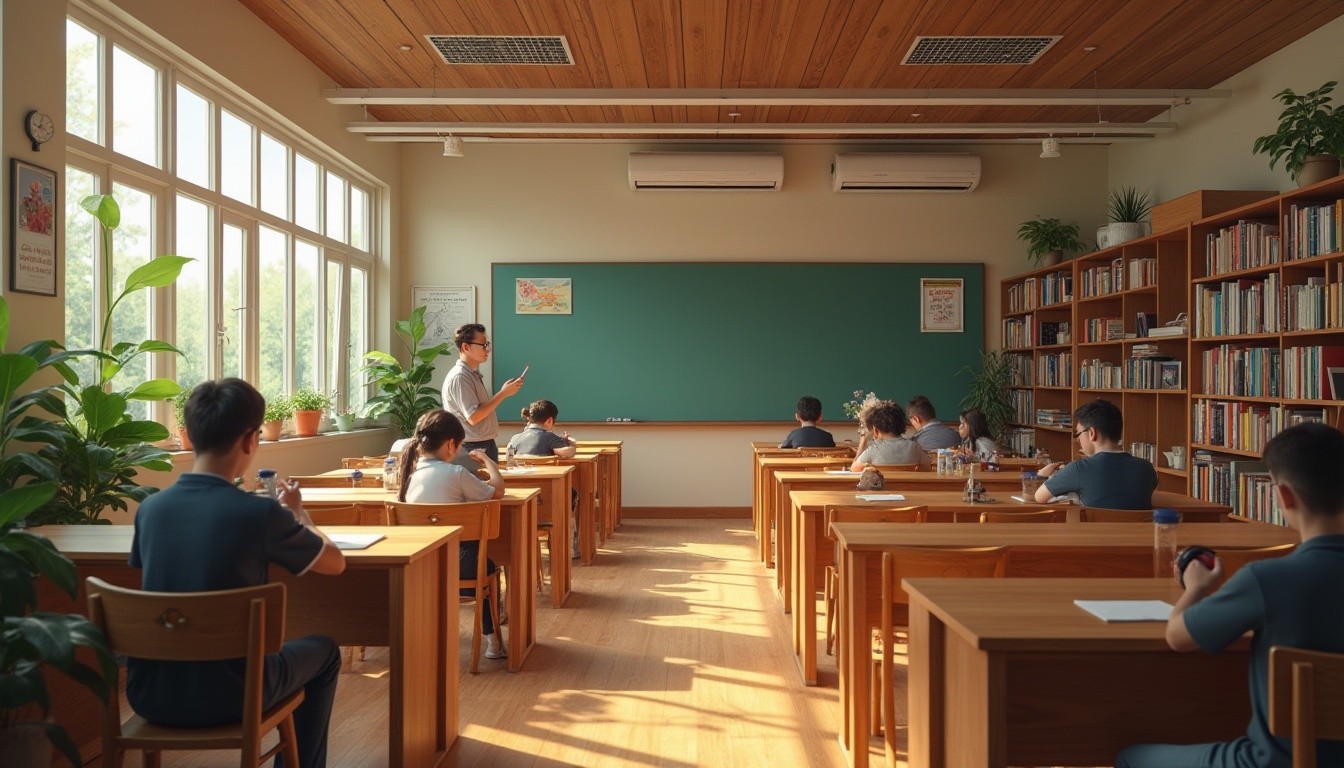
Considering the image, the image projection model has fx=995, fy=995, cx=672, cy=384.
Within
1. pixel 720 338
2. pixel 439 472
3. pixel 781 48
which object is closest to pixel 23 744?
pixel 439 472

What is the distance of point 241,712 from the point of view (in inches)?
90.3

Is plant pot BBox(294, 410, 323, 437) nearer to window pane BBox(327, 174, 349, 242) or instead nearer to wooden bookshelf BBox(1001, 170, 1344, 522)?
window pane BBox(327, 174, 349, 242)

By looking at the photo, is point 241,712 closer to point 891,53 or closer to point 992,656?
point 992,656

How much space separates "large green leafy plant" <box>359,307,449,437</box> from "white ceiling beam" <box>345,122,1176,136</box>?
5.35 feet

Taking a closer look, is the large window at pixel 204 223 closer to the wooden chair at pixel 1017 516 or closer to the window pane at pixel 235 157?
the window pane at pixel 235 157

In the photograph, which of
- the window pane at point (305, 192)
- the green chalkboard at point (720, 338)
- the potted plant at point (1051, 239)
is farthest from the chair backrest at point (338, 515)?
the potted plant at point (1051, 239)

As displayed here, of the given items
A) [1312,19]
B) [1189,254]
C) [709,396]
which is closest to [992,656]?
[1189,254]

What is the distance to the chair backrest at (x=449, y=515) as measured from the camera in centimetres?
398

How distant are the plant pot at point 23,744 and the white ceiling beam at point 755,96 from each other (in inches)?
215

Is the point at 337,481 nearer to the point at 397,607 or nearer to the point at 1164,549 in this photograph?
the point at 397,607

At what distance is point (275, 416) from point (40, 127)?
2757 mm

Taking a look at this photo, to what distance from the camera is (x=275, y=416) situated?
255 inches

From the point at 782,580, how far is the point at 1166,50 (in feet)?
14.3

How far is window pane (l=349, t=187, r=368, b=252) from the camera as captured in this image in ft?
27.9
